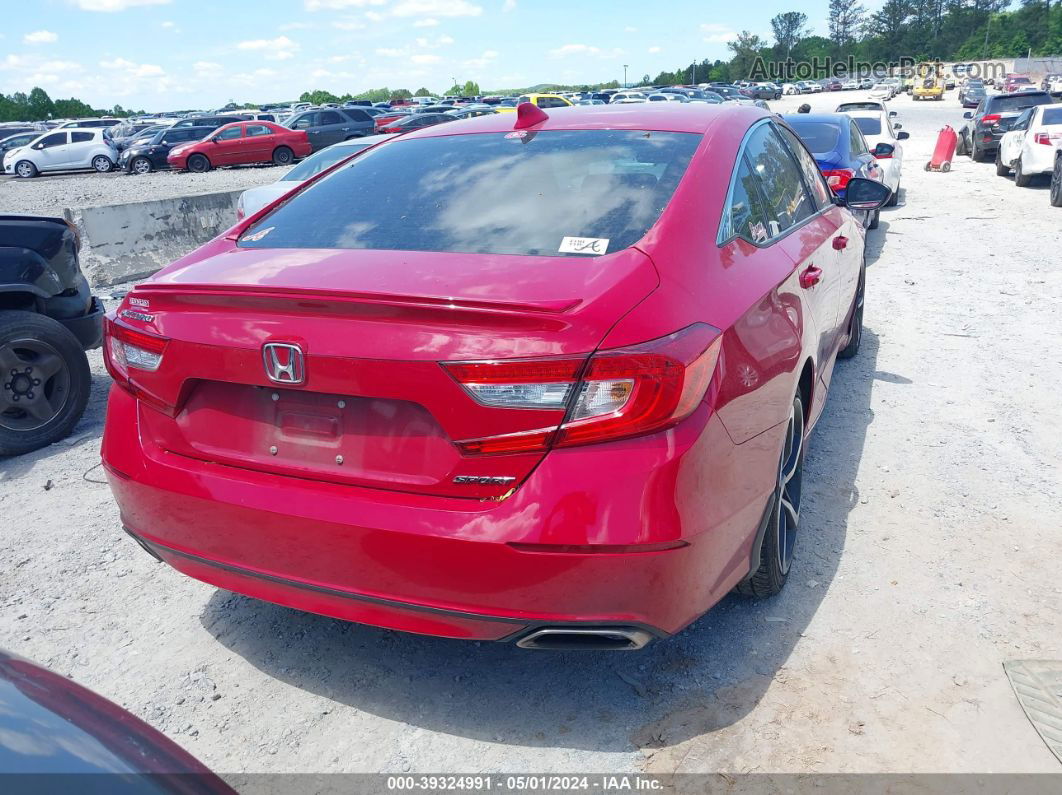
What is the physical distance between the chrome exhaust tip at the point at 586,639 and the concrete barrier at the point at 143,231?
862 centimetres

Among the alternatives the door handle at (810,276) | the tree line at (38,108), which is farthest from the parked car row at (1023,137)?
the tree line at (38,108)

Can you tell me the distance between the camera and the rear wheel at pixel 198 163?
29589 millimetres

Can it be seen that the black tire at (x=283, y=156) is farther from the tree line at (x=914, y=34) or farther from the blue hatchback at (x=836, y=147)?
the tree line at (x=914, y=34)

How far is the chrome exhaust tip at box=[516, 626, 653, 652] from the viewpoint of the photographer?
2.37 m

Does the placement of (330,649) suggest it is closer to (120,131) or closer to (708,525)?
(708,525)

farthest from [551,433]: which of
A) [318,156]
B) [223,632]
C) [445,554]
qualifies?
[318,156]

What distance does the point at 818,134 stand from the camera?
11.1 metres

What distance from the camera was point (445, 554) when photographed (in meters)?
2.32

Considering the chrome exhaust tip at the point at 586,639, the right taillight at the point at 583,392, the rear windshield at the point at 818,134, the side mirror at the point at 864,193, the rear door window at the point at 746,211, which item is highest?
the rear windshield at the point at 818,134

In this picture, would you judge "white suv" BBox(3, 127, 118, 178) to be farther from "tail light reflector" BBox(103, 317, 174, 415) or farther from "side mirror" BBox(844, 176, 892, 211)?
"tail light reflector" BBox(103, 317, 174, 415)

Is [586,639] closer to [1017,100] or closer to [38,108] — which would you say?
[1017,100]

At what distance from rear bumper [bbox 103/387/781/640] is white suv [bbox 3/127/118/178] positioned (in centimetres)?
3556

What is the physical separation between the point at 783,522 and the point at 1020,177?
49.4 feet

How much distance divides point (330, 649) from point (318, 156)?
775cm
